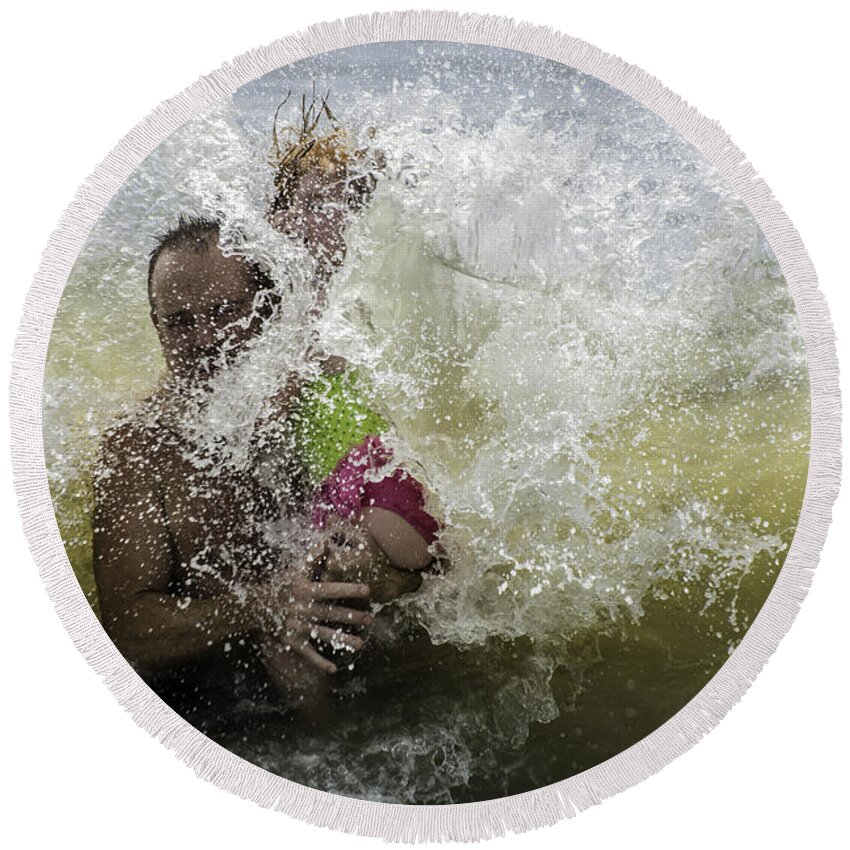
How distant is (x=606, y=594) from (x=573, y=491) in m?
0.20

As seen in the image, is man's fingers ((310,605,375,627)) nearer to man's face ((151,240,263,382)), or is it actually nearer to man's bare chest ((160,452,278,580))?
man's bare chest ((160,452,278,580))

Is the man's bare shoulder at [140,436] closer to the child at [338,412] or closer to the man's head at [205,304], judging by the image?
the man's head at [205,304]

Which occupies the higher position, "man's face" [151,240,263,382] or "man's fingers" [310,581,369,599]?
"man's face" [151,240,263,382]

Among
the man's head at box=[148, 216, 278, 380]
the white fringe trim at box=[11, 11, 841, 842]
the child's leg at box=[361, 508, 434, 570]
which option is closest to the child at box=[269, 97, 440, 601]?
the child's leg at box=[361, 508, 434, 570]

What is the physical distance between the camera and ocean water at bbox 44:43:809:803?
1.38 meters

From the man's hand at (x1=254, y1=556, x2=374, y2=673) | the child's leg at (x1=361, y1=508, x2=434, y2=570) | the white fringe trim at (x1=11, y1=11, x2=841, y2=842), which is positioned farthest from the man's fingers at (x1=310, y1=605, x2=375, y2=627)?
the white fringe trim at (x1=11, y1=11, x2=841, y2=842)

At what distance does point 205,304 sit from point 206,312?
14mm

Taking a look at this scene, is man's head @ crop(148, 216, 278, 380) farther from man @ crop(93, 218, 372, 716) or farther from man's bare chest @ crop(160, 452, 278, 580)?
man's bare chest @ crop(160, 452, 278, 580)

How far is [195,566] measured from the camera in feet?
4.50

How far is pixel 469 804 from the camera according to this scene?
4.62 ft

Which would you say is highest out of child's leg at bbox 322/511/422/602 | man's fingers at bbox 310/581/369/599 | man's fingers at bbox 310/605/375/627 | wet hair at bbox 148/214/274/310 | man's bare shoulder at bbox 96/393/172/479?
wet hair at bbox 148/214/274/310

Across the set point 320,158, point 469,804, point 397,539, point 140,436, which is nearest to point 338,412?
point 397,539

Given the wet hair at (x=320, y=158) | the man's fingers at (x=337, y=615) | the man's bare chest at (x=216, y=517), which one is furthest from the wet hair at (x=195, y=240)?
the man's fingers at (x=337, y=615)

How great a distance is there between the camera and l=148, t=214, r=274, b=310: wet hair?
4.49 feet
